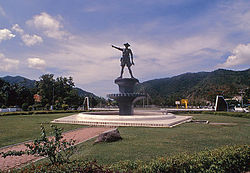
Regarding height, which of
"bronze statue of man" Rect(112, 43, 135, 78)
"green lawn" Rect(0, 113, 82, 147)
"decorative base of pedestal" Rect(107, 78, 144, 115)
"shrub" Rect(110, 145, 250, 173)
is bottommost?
"green lawn" Rect(0, 113, 82, 147)

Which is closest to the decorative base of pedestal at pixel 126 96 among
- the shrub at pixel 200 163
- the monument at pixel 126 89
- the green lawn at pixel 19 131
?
the monument at pixel 126 89

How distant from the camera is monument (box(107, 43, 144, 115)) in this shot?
16.8m

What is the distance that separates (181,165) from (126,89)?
14200 millimetres

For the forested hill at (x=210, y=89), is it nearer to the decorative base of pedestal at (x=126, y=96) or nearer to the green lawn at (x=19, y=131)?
the decorative base of pedestal at (x=126, y=96)

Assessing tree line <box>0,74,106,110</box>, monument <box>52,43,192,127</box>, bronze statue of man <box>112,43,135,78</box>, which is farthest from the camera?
tree line <box>0,74,106,110</box>

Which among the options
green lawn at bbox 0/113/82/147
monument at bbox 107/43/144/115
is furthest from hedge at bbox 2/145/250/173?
monument at bbox 107/43/144/115

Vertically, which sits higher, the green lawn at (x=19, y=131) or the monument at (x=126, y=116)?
the monument at (x=126, y=116)

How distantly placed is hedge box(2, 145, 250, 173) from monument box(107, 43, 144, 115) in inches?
474

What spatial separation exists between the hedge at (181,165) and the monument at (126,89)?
12029 mm

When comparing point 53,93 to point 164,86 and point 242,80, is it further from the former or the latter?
point 164,86

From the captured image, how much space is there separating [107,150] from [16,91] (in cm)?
4932

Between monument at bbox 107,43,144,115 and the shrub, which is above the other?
monument at bbox 107,43,144,115

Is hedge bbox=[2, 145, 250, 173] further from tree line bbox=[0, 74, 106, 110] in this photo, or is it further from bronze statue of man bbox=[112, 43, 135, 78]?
tree line bbox=[0, 74, 106, 110]

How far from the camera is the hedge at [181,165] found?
12.2 ft
